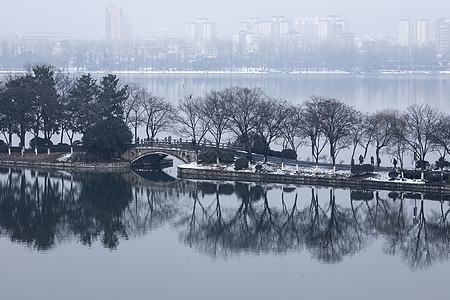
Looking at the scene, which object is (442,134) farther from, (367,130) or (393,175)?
(367,130)

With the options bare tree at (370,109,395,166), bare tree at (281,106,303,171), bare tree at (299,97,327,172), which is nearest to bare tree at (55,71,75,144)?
bare tree at (281,106,303,171)

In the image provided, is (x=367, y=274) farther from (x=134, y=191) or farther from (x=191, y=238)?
(x=134, y=191)

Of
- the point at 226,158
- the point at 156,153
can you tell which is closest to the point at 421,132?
the point at 226,158

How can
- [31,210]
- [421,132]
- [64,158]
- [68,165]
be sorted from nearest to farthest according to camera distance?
1. [31,210]
2. [421,132]
3. [68,165]
4. [64,158]

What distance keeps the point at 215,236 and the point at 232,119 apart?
14135 millimetres

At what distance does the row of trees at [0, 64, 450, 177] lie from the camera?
41562 mm

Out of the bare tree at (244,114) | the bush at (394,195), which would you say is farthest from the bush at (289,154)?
the bush at (394,195)

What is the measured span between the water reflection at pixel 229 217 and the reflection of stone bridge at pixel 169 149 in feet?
8.06

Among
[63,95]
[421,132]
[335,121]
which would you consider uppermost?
[63,95]

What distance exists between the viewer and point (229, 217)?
3559 cm

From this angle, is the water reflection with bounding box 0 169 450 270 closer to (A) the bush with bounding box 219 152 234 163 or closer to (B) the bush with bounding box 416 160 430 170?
(A) the bush with bounding box 219 152 234 163

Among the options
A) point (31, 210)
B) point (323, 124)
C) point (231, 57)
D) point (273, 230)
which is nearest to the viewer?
point (273, 230)

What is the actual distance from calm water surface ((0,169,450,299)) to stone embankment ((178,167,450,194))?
525 millimetres

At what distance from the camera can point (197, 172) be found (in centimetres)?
4250
